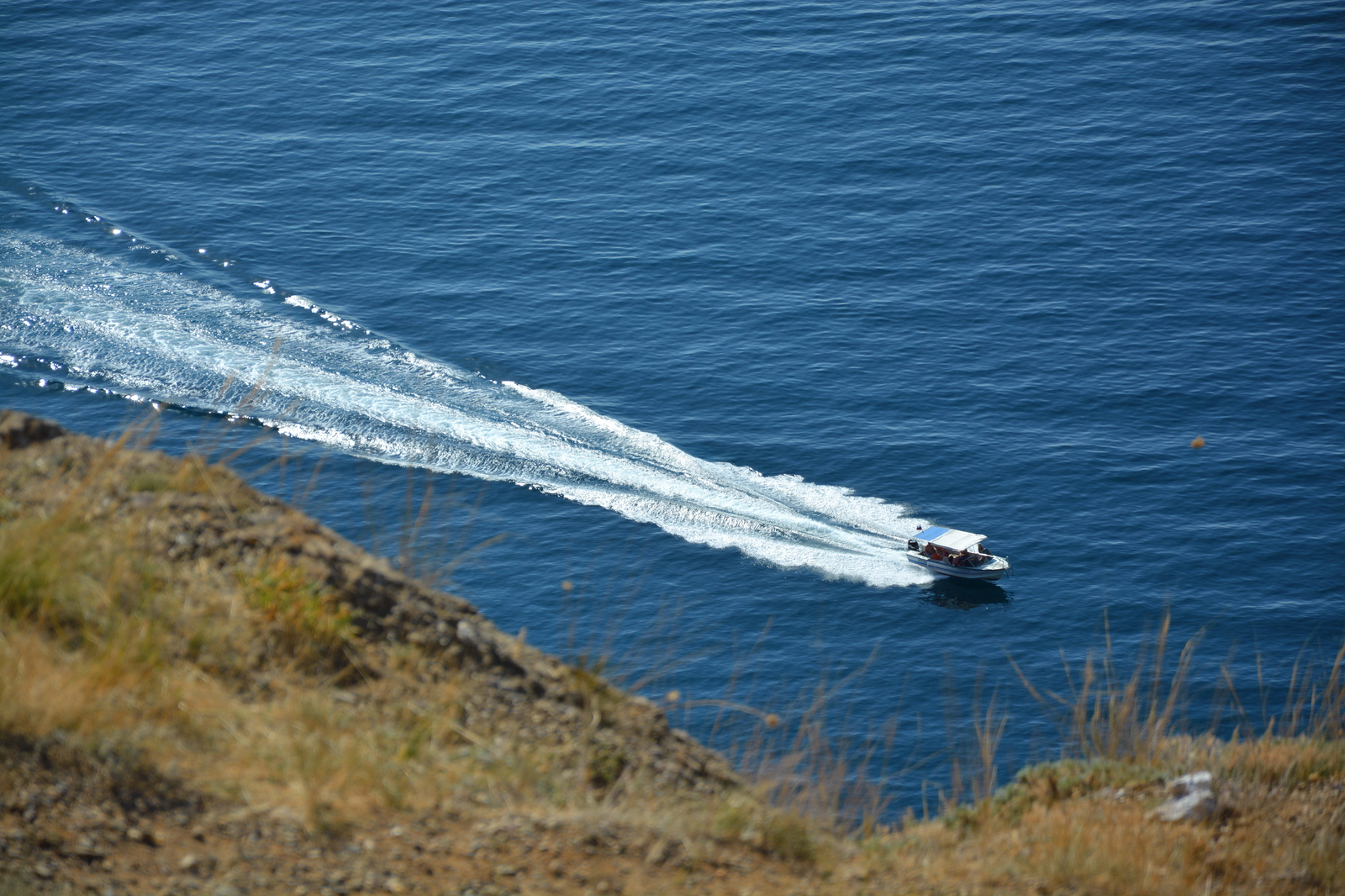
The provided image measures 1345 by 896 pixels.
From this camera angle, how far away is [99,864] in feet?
22.9

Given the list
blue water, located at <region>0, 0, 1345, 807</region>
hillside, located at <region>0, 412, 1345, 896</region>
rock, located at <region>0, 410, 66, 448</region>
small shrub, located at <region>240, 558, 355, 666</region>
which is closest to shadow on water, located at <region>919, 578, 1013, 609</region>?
blue water, located at <region>0, 0, 1345, 807</region>

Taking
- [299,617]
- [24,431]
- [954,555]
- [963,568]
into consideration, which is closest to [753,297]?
[954,555]

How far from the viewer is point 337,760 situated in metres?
8.13

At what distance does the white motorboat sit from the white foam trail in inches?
44.0

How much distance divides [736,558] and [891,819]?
1893 centimetres

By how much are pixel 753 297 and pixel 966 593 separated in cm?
2860

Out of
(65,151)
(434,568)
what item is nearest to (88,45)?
(65,151)

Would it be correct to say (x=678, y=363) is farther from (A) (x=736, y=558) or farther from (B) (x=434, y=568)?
(B) (x=434, y=568)

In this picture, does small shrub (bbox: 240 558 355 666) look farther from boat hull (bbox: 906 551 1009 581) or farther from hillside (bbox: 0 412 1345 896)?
boat hull (bbox: 906 551 1009 581)

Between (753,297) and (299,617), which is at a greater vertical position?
(753,297)

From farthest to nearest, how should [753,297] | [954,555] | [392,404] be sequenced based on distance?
[753,297], [392,404], [954,555]

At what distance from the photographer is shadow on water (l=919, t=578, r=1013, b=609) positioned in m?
52.9

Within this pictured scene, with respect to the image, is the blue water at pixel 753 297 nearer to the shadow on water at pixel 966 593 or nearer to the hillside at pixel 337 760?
the shadow on water at pixel 966 593

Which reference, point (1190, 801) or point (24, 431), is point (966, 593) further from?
point (24, 431)
